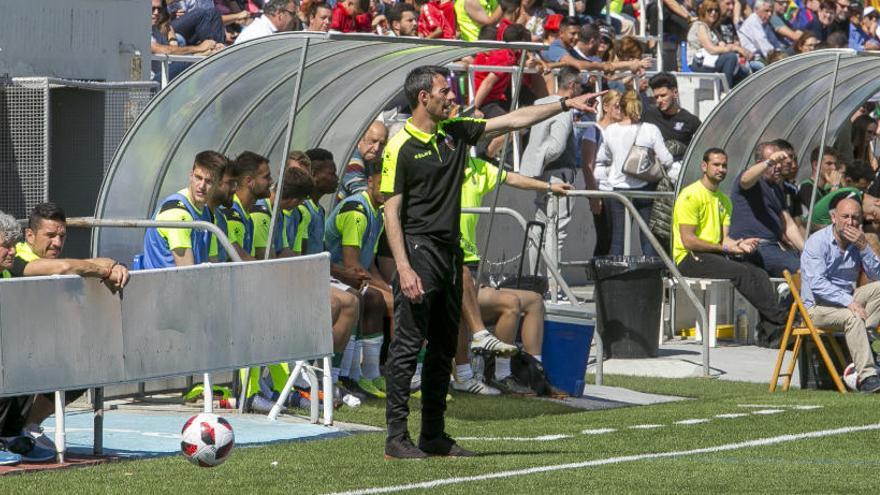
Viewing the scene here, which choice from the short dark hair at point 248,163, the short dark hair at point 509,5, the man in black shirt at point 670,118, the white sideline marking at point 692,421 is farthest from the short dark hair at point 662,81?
the white sideline marking at point 692,421

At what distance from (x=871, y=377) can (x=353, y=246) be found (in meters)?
4.18

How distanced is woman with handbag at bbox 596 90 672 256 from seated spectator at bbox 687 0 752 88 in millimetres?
5852

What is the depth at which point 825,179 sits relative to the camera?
19984 millimetres

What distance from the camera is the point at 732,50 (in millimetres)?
25734

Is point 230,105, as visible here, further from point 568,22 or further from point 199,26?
point 568,22

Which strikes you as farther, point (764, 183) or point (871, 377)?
point (764, 183)

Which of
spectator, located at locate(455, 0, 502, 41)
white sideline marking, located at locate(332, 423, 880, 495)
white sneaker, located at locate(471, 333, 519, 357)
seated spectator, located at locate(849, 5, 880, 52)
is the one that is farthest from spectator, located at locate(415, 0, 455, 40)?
seated spectator, located at locate(849, 5, 880, 52)

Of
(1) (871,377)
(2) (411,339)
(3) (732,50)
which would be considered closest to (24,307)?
(2) (411,339)

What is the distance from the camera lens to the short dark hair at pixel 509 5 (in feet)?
66.9

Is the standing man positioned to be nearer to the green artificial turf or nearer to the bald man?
the green artificial turf

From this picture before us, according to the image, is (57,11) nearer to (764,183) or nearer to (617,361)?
(617,361)

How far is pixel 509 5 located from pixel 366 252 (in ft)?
23.8

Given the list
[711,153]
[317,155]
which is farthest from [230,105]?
[711,153]

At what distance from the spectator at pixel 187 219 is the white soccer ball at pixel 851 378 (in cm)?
527
